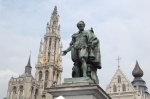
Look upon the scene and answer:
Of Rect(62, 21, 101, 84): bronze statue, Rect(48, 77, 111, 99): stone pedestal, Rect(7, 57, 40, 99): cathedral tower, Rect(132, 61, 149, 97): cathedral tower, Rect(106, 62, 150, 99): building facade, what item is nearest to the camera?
Rect(48, 77, 111, 99): stone pedestal

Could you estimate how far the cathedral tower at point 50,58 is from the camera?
240 ft

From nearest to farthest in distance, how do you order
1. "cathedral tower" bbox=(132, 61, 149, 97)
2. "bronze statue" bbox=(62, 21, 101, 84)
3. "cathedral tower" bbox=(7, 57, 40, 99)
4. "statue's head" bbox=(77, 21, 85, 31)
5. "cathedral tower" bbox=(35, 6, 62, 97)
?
"bronze statue" bbox=(62, 21, 101, 84)
"statue's head" bbox=(77, 21, 85, 31)
"cathedral tower" bbox=(132, 61, 149, 97)
"cathedral tower" bbox=(7, 57, 40, 99)
"cathedral tower" bbox=(35, 6, 62, 97)

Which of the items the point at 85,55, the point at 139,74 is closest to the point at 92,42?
the point at 85,55

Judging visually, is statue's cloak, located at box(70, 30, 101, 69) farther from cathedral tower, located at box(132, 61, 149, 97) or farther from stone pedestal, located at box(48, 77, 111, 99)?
cathedral tower, located at box(132, 61, 149, 97)

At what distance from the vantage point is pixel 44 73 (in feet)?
240

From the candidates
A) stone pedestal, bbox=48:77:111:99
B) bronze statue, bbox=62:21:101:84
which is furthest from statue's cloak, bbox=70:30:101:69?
stone pedestal, bbox=48:77:111:99

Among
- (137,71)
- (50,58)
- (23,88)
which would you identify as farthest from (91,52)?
(50,58)

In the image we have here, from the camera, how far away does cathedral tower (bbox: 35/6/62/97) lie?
73062mm

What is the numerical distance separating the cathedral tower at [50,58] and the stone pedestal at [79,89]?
64.7 m

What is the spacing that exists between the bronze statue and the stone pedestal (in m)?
0.35

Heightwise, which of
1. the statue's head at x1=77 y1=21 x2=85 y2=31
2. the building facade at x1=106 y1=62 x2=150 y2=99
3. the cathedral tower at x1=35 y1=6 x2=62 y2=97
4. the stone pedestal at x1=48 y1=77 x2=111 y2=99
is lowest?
the stone pedestal at x1=48 y1=77 x2=111 y2=99

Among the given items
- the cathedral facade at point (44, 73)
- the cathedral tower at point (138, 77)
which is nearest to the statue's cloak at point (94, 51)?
the cathedral tower at point (138, 77)

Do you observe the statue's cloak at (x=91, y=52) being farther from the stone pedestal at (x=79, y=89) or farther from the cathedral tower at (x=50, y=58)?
the cathedral tower at (x=50, y=58)

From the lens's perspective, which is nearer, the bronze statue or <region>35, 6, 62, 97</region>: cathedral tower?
the bronze statue
